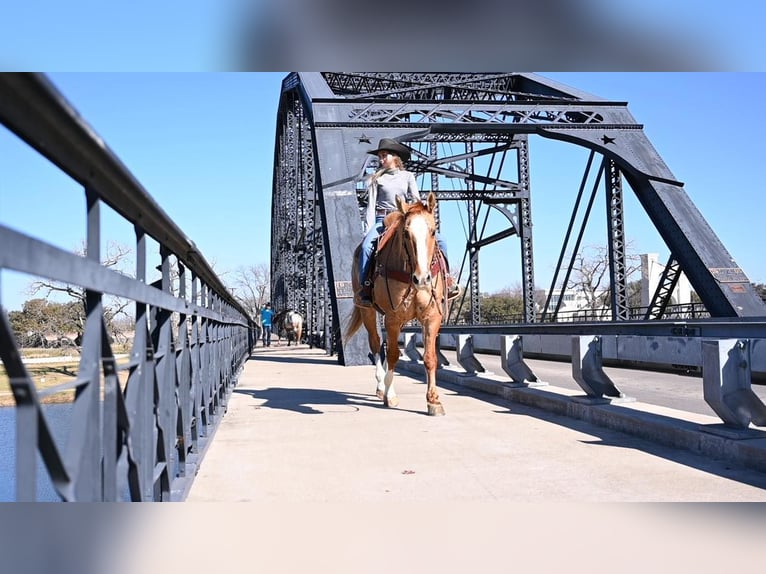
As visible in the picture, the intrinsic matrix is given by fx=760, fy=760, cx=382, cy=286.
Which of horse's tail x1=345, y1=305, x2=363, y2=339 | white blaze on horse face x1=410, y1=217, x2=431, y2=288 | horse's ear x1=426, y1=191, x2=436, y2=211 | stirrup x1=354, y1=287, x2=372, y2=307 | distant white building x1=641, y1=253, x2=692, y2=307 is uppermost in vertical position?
distant white building x1=641, y1=253, x2=692, y2=307

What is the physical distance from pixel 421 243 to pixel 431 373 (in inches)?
56.2

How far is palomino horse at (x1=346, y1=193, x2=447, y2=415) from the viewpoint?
22.8ft

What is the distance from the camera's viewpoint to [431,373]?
7574 millimetres

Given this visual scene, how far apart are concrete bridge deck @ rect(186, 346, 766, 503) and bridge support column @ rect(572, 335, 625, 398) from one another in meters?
0.28

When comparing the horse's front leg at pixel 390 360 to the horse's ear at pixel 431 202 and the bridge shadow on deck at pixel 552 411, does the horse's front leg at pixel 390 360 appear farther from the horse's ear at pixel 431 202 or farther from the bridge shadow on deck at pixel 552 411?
the horse's ear at pixel 431 202

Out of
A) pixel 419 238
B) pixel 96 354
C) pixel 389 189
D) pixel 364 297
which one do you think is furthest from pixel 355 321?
pixel 96 354

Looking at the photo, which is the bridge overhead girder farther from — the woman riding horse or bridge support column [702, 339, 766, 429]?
bridge support column [702, 339, 766, 429]

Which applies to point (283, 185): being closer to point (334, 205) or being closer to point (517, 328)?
point (517, 328)

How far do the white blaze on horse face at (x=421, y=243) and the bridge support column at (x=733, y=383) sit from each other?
106 inches

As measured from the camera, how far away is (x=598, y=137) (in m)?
17.3

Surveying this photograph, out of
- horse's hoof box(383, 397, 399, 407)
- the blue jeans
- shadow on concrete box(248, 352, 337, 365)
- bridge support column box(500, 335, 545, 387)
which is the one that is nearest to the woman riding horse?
the blue jeans

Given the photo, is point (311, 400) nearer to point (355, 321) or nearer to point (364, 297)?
point (364, 297)

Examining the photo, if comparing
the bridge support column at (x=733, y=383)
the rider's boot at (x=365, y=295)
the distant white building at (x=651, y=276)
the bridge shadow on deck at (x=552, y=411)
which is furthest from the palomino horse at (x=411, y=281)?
the distant white building at (x=651, y=276)
